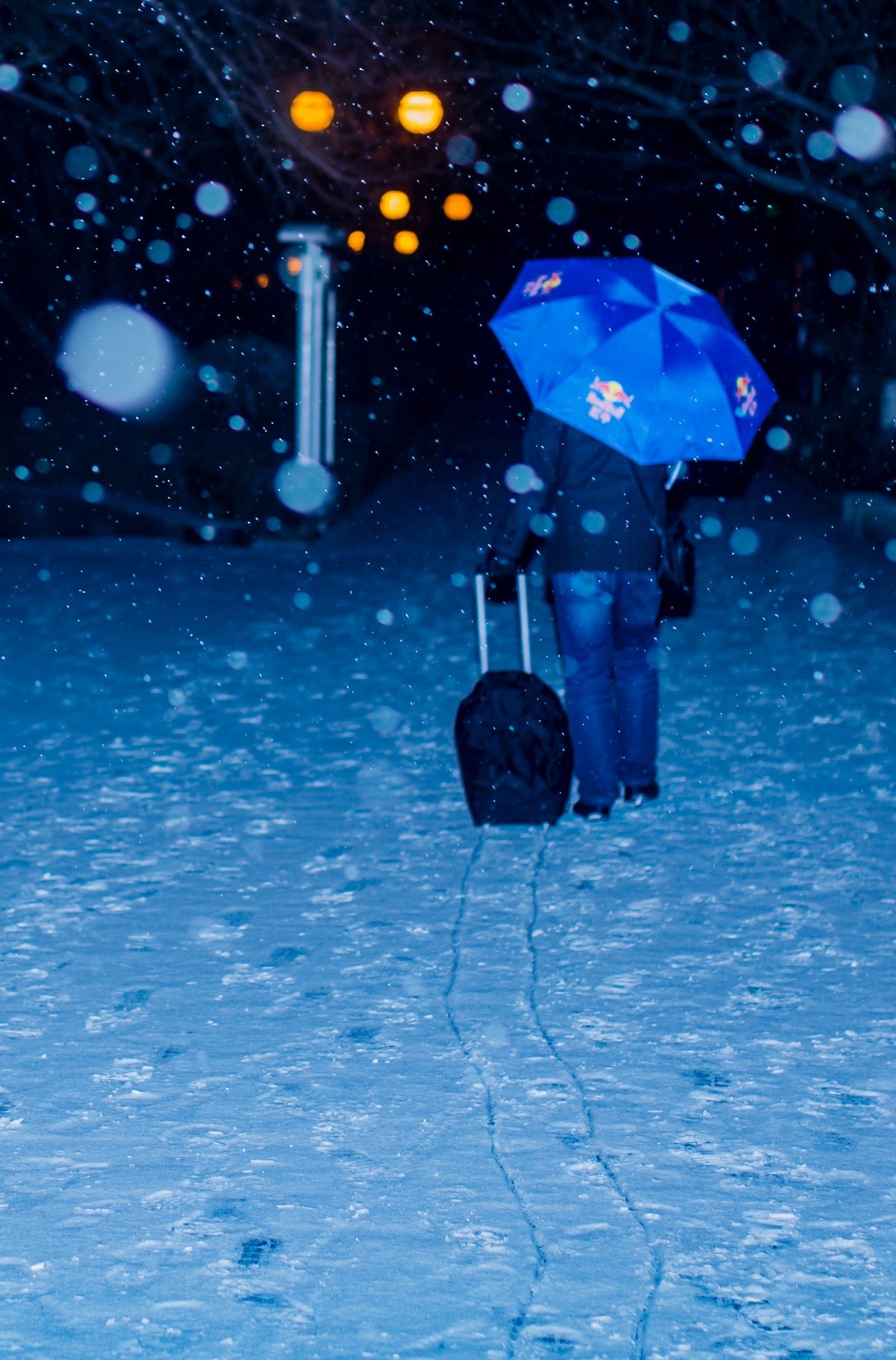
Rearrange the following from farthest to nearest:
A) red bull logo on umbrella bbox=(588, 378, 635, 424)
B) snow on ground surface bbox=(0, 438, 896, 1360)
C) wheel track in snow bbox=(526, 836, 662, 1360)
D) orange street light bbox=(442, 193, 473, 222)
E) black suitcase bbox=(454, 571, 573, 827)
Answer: orange street light bbox=(442, 193, 473, 222), black suitcase bbox=(454, 571, 573, 827), red bull logo on umbrella bbox=(588, 378, 635, 424), snow on ground surface bbox=(0, 438, 896, 1360), wheel track in snow bbox=(526, 836, 662, 1360)

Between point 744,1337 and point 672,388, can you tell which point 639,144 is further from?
point 744,1337

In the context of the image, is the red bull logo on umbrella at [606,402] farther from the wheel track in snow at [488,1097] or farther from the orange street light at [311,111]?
the orange street light at [311,111]

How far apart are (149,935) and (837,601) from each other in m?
8.25

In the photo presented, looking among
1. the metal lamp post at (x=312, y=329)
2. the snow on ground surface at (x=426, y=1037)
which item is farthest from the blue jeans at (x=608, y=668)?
the metal lamp post at (x=312, y=329)

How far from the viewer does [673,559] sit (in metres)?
6.62

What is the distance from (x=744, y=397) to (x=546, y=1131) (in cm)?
330

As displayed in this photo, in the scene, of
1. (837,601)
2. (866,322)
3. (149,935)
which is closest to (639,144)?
(866,322)

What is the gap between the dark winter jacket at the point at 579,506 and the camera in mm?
6414

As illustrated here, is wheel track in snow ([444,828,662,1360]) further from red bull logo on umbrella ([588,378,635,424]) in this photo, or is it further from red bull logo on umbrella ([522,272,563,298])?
red bull logo on umbrella ([522,272,563,298])

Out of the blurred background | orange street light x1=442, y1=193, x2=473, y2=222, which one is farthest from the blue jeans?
orange street light x1=442, y1=193, x2=473, y2=222

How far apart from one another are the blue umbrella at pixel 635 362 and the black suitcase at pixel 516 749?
73 cm

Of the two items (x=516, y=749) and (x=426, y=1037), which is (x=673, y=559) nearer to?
(x=516, y=749)

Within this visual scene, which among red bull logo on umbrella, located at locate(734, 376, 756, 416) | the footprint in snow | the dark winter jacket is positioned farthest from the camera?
red bull logo on umbrella, located at locate(734, 376, 756, 416)

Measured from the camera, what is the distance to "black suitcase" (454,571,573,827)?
664 centimetres
